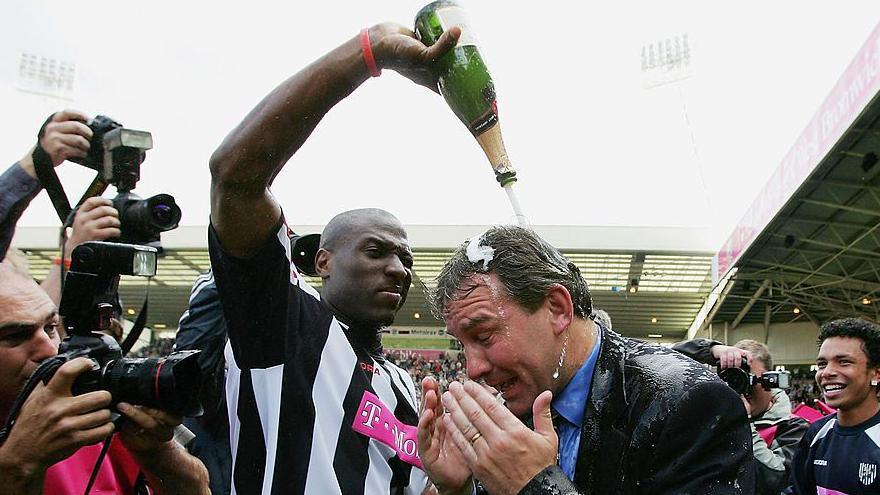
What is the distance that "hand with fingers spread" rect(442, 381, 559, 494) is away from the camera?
1.62m

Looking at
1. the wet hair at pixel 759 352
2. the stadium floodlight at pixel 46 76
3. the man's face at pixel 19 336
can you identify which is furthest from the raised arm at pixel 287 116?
the stadium floodlight at pixel 46 76

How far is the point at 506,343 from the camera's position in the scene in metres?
1.94

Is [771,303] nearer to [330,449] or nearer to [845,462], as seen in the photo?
[845,462]

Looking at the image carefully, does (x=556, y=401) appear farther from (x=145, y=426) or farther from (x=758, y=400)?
(x=758, y=400)

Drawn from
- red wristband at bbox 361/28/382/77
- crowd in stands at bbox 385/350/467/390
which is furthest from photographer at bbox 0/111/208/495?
crowd in stands at bbox 385/350/467/390

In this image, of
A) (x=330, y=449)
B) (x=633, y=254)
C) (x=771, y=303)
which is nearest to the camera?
(x=330, y=449)

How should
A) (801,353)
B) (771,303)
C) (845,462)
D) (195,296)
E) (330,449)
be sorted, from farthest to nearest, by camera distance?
(801,353) < (771,303) < (845,462) < (195,296) < (330,449)

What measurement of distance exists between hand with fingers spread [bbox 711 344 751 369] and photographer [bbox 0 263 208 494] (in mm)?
2826

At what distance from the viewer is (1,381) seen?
6.85 ft

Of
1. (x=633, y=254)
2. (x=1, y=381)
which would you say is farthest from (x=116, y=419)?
(x=633, y=254)

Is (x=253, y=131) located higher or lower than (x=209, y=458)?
higher

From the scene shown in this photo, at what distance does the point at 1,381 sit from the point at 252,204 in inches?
39.0

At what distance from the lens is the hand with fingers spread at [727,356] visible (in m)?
3.95

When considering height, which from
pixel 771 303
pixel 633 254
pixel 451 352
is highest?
pixel 633 254
